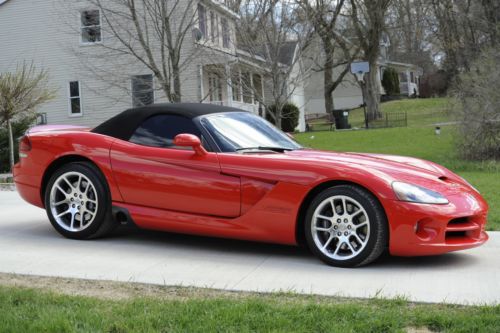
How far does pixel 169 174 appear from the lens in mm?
6082

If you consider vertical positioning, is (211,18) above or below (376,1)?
below

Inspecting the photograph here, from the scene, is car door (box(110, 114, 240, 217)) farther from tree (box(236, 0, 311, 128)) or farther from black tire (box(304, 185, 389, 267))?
tree (box(236, 0, 311, 128))

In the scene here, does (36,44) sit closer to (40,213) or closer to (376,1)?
(376,1)

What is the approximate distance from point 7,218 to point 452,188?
518 centimetres

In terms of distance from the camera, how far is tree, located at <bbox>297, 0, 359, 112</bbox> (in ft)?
62.2

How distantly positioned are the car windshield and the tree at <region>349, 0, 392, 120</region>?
2923 centimetres

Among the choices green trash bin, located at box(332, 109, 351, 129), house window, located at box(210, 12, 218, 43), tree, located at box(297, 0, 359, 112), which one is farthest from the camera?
green trash bin, located at box(332, 109, 351, 129)

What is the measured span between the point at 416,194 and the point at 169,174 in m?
2.16

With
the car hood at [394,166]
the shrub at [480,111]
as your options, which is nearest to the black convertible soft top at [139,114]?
the car hood at [394,166]

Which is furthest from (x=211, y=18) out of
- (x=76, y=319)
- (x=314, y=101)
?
(x=314, y=101)

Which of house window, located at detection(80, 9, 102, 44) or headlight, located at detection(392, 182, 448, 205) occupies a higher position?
house window, located at detection(80, 9, 102, 44)

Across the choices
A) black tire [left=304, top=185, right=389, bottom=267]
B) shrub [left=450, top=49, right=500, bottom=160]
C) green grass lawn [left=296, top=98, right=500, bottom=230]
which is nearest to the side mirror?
black tire [left=304, top=185, right=389, bottom=267]

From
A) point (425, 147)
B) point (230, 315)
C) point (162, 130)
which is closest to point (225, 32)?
point (425, 147)

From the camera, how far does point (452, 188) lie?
223 inches
